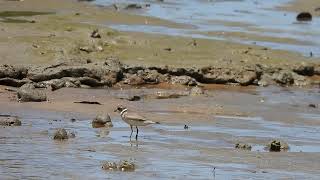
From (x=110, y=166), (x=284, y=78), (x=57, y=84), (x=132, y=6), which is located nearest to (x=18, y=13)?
(x=132, y=6)

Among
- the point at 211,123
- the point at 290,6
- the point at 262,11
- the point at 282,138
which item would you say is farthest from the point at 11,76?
the point at 290,6

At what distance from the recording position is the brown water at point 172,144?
29.6ft

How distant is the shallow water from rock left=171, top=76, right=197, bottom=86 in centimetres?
425

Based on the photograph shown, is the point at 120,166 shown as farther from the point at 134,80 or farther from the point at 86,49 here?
the point at 86,49

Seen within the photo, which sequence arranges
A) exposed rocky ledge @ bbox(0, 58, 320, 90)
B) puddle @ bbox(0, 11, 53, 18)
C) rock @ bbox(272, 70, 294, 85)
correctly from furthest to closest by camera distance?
puddle @ bbox(0, 11, 53, 18)
rock @ bbox(272, 70, 294, 85)
exposed rocky ledge @ bbox(0, 58, 320, 90)

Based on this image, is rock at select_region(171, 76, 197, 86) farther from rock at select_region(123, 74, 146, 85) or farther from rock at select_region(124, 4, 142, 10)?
rock at select_region(124, 4, 142, 10)

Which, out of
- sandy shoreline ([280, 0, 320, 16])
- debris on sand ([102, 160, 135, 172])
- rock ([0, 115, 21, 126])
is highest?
debris on sand ([102, 160, 135, 172])

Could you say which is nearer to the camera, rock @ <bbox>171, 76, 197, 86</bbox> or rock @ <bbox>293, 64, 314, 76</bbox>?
rock @ <bbox>171, 76, 197, 86</bbox>

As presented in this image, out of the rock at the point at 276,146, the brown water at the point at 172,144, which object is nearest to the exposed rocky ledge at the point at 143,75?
the brown water at the point at 172,144

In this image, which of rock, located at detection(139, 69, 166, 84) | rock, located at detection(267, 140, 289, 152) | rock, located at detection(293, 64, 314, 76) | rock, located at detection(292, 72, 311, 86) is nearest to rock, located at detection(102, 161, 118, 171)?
rock, located at detection(267, 140, 289, 152)

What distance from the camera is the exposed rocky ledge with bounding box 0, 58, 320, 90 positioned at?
15492 millimetres

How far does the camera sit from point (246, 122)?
42.6ft

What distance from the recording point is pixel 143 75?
16.5 m

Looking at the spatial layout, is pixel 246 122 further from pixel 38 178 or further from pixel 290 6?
pixel 290 6
